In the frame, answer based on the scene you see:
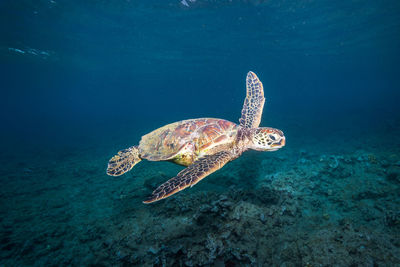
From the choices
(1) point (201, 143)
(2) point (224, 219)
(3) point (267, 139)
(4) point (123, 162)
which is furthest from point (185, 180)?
(4) point (123, 162)

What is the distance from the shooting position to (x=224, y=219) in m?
2.87

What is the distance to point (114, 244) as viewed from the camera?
2.90 metres

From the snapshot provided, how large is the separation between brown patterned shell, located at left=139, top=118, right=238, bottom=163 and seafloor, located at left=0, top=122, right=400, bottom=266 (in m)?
1.05

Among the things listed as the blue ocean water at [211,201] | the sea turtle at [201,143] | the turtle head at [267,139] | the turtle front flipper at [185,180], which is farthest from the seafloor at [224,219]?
the turtle head at [267,139]

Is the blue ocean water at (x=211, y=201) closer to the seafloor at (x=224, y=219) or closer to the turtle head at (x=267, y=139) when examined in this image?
the seafloor at (x=224, y=219)

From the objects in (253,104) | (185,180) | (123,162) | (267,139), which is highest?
(253,104)

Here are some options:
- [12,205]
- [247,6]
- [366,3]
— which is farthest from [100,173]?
[366,3]

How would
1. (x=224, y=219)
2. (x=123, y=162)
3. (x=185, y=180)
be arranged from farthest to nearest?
(x=123, y=162), (x=224, y=219), (x=185, y=180)

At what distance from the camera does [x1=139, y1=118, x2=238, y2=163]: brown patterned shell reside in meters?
3.67

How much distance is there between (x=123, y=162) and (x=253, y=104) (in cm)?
402

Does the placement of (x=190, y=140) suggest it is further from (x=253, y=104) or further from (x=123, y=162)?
(x=253, y=104)

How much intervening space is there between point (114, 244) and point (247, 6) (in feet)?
53.6

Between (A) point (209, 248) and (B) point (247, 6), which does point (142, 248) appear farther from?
(B) point (247, 6)

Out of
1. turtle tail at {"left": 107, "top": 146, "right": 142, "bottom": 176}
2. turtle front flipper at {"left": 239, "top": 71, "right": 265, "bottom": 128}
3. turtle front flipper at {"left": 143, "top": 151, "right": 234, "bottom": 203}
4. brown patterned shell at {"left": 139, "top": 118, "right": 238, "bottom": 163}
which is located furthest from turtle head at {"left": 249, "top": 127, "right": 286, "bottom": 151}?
turtle tail at {"left": 107, "top": 146, "right": 142, "bottom": 176}
